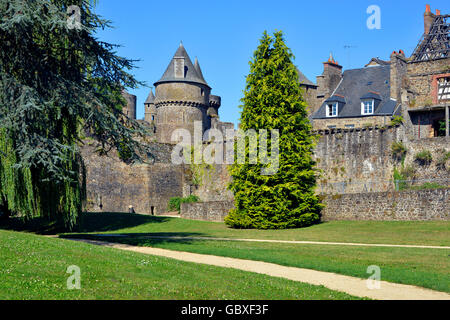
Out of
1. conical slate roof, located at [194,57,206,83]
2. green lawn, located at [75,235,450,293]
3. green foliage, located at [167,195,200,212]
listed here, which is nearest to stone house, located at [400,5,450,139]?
green foliage, located at [167,195,200,212]

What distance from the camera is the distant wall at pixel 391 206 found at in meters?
27.6

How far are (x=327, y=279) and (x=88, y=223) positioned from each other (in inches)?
797

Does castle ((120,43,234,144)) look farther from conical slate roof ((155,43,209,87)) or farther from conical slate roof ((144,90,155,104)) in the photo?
conical slate roof ((144,90,155,104))

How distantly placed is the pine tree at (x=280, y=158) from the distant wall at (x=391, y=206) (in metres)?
1.11

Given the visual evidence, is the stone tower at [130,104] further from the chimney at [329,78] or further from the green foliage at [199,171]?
the chimney at [329,78]

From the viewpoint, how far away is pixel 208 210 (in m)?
36.8

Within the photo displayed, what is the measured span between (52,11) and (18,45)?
5.19 feet

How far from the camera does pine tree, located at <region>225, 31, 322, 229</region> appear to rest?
103 feet

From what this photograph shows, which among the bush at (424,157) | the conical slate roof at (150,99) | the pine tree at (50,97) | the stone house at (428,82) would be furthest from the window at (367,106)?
the conical slate roof at (150,99)

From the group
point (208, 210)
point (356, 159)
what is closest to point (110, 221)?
point (208, 210)

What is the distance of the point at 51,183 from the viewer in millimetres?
20391

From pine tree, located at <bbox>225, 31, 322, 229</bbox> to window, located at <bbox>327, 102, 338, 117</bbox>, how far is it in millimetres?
15683

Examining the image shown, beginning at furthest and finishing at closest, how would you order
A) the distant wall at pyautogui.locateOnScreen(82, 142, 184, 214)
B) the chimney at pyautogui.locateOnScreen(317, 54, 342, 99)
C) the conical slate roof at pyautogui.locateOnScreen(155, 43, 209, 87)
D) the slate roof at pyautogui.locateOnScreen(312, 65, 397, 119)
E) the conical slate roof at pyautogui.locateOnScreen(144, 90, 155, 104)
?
the conical slate roof at pyautogui.locateOnScreen(144, 90, 155, 104) < the conical slate roof at pyautogui.locateOnScreen(155, 43, 209, 87) < the chimney at pyautogui.locateOnScreen(317, 54, 342, 99) < the slate roof at pyautogui.locateOnScreen(312, 65, 397, 119) < the distant wall at pyautogui.locateOnScreen(82, 142, 184, 214)

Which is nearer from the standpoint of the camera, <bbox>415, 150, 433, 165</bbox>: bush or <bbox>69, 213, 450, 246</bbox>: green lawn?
<bbox>69, 213, 450, 246</bbox>: green lawn
